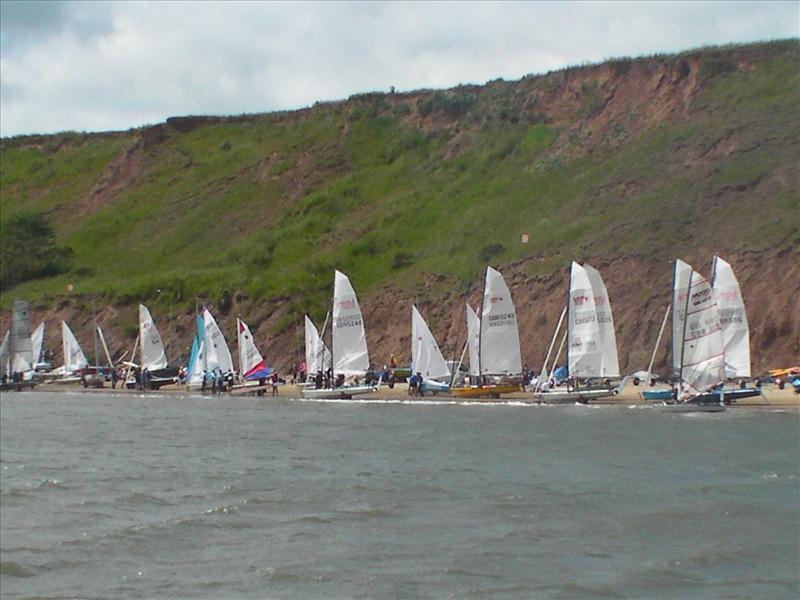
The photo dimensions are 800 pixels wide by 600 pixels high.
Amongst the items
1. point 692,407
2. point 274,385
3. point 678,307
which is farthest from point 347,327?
point 692,407

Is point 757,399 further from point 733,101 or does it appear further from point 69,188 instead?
point 69,188

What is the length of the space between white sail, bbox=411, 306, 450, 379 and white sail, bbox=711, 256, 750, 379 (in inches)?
562

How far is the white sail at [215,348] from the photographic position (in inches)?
2889

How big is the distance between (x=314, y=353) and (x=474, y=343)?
33.1 feet

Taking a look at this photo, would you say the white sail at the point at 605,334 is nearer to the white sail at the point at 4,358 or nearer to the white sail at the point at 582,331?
the white sail at the point at 582,331

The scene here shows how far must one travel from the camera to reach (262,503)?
85.5ft

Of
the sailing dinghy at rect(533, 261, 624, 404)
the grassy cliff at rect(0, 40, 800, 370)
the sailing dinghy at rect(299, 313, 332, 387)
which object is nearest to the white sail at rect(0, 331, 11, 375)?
the grassy cliff at rect(0, 40, 800, 370)

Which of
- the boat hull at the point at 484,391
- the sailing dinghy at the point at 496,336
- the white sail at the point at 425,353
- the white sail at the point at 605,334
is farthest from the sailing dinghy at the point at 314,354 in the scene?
the white sail at the point at 605,334

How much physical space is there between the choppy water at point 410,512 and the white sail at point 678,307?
8.31 meters

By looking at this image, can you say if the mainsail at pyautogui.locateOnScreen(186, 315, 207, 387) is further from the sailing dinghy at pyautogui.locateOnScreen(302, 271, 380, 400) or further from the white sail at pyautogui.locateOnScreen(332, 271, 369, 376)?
the white sail at pyautogui.locateOnScreen(332, 271, 369, 376)

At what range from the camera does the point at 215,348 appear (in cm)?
7375

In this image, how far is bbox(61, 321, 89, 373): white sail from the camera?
8462 cm

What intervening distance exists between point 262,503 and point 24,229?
85938 millimetres

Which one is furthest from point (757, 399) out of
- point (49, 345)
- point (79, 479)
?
point (49, 345)
